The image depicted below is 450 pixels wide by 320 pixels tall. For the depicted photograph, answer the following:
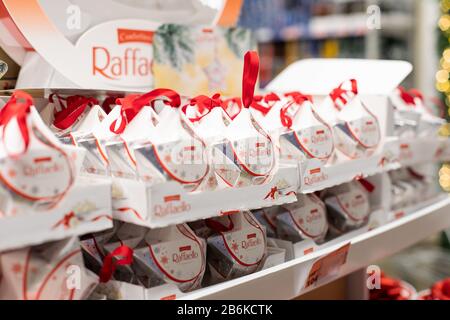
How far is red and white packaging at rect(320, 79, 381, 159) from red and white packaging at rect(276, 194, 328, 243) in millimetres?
186

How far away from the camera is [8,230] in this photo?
1.04 m

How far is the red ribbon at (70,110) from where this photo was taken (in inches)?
60.0

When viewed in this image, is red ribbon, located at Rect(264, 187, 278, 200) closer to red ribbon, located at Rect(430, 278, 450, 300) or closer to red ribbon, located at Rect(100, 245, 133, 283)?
red ribbon, located at Rect(100, 245, 133, 283)

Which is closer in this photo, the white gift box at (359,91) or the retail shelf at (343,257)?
the retail shelf at (343,257)

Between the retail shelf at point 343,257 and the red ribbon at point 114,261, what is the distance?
0.50ft

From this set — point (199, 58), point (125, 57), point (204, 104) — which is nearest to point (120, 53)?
point (125, 57)

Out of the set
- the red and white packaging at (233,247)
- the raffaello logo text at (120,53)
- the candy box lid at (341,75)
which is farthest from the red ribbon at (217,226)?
the candy box lid at (341,75)

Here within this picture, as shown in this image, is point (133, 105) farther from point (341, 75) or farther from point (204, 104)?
point (341, 75)

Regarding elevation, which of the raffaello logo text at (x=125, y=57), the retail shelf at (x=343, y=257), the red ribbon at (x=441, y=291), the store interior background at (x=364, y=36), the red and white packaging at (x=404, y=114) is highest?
the store interior background at (x=364, y=36)

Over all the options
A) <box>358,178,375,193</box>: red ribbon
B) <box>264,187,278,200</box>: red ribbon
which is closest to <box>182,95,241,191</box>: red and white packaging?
<box>264,187,278,200</box>: red ribbon

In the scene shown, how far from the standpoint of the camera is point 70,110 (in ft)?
5.17

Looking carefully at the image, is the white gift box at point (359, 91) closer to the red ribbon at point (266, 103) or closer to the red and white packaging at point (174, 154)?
the red ribbon at point (266, 103)

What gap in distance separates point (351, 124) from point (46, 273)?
103cm
